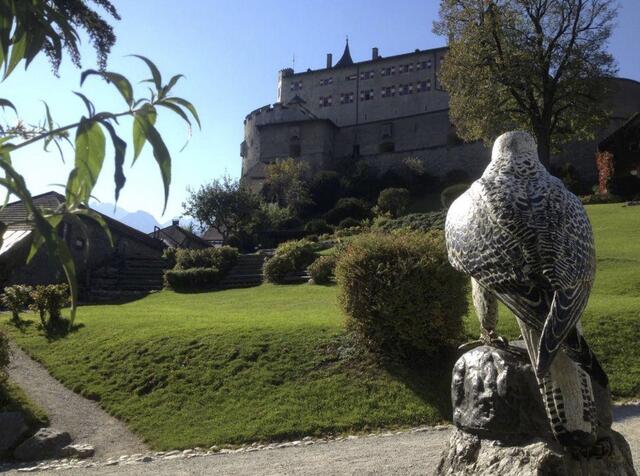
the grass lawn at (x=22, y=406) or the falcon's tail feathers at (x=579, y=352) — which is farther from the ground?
the falcon's tail feathers at (x=579, y=352)

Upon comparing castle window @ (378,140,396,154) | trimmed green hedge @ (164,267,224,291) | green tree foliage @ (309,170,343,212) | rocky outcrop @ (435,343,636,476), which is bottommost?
rocky outcrop @ (435,343,636,476)

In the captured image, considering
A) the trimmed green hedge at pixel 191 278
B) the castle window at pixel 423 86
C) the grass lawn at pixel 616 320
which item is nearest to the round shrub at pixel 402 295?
the grass lawn at pixel 616 320

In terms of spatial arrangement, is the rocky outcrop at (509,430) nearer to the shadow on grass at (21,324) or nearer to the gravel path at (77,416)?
the gravel path at (77,416)

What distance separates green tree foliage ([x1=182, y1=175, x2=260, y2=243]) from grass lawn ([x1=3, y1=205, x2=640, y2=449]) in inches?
1383

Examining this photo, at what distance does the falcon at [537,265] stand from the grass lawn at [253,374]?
5509mm

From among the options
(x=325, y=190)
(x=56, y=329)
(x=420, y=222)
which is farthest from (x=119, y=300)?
(x=325, y=190)

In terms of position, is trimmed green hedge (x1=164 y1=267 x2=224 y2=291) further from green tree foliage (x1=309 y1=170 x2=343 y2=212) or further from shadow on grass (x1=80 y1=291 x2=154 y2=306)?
green tree foliage (x1=309 y1=170 x2=343 y2=212)

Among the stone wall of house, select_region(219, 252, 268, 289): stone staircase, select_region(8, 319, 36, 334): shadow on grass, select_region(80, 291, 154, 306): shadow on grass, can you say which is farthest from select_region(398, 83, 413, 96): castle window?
select_region(8, 319, 36, 334): shadow on grass

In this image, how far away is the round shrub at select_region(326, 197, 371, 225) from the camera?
54.5 m

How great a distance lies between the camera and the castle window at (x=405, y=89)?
254ft

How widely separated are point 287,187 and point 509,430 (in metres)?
59.2

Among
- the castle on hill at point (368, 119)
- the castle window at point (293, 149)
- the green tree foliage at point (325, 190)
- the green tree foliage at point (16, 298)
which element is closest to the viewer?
the green tree foliage at point (16, 298)

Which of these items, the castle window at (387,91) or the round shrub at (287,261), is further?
the castle window at (387,91)

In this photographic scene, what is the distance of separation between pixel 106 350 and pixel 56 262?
13784mm
